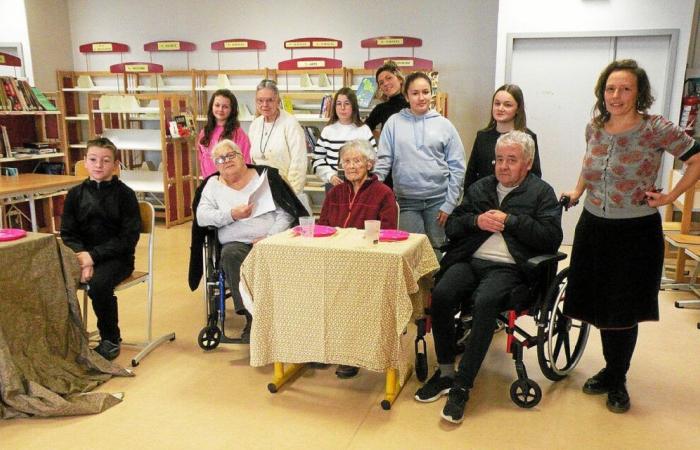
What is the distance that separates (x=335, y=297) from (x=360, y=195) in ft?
2.20

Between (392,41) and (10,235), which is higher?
(392,41)

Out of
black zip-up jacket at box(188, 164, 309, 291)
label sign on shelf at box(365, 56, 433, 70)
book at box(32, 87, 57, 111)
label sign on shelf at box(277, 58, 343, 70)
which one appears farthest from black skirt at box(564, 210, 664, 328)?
book at box(32, 87, 57, 111)

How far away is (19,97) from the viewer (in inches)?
219

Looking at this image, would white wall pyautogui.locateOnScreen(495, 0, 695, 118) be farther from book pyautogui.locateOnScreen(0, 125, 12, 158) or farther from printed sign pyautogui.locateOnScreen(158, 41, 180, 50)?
book pyautogui.locateOnScreen(0, 125, 12, 158)

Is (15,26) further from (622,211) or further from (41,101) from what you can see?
(622,211)

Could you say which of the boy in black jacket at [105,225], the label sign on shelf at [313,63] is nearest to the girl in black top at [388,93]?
the boy in black jacket at [105,225]

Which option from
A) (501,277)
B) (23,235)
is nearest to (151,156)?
(23,235)

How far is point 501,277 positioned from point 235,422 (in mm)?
1302

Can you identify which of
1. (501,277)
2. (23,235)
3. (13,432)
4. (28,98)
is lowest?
(13,432)

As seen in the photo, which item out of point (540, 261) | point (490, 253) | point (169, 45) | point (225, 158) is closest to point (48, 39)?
point (169, 45)

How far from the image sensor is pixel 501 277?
252 cm

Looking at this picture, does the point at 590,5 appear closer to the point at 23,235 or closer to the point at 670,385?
the point at 670,385

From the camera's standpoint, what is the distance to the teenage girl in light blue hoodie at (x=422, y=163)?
127 inches

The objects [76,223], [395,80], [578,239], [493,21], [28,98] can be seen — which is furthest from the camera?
[493,21]
